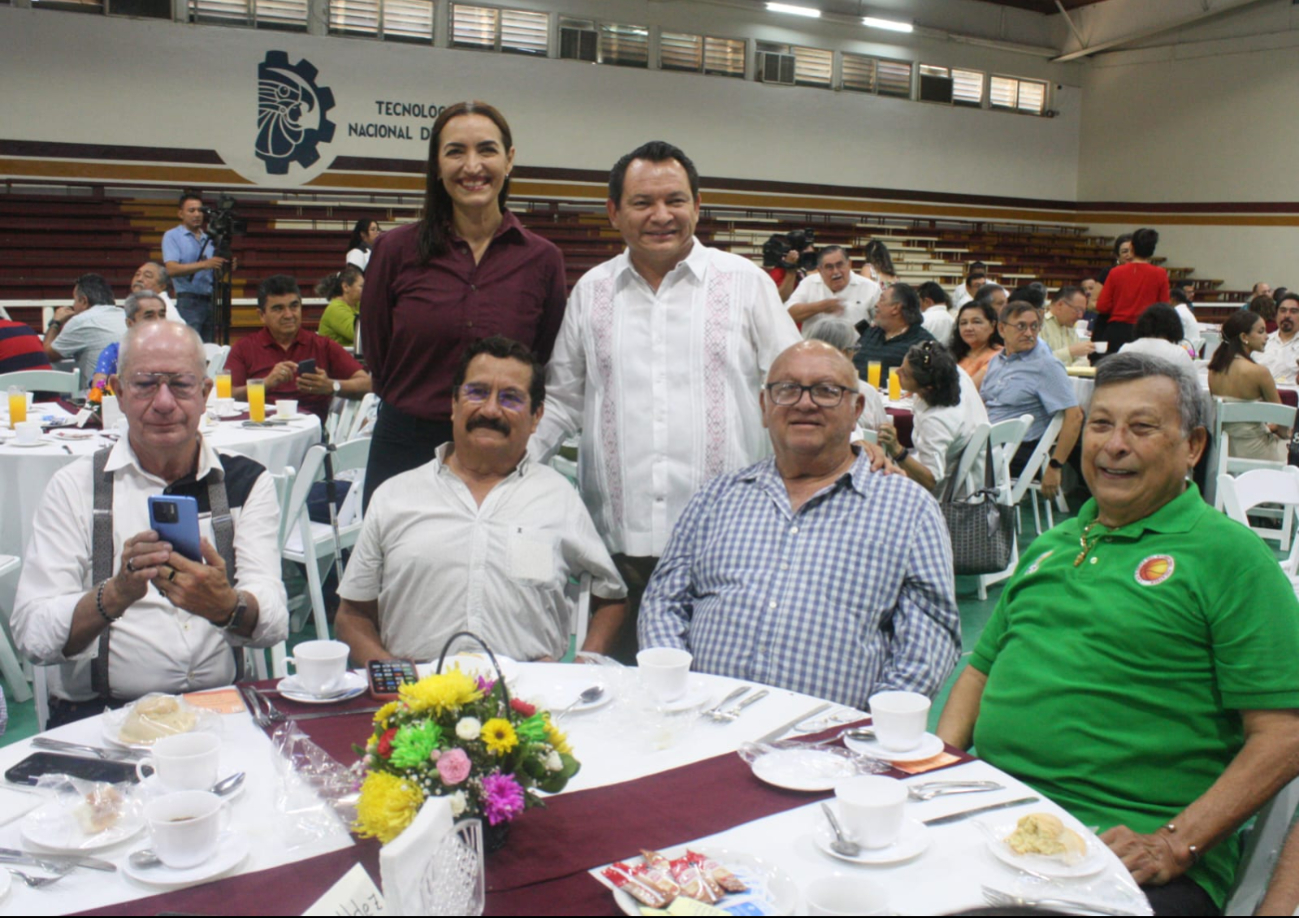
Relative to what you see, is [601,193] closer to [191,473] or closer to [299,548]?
[299,548]

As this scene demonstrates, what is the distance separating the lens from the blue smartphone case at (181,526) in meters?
1.73

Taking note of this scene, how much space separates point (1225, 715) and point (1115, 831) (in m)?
0.29

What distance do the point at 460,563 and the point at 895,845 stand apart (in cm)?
118

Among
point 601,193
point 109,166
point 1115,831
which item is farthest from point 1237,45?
point 1115,831

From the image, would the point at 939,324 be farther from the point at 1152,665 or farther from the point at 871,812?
the point at 871,812

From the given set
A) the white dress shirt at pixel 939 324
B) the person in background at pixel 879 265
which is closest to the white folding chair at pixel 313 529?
the white dress shirt at pixel 939 324

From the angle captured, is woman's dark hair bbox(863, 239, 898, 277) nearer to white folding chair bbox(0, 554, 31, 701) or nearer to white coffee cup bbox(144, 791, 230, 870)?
white folding chair bbox(0, 554, 31, 701)

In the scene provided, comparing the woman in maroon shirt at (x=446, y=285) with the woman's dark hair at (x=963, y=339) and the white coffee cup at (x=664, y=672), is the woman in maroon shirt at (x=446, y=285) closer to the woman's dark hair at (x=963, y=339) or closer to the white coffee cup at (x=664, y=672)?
the white coffee cup at (x=664, y=672)

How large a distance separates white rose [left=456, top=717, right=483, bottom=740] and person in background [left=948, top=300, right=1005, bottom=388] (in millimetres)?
5172

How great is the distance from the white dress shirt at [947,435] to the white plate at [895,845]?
3.27 m

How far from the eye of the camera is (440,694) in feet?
3.63

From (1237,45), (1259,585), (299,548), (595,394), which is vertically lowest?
(299,548)

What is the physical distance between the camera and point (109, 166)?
11.6m

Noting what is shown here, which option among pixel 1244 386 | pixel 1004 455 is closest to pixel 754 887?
pixel 1004 455
